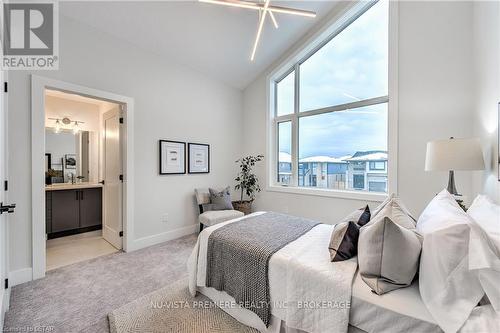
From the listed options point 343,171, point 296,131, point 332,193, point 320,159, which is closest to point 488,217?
point 332,193

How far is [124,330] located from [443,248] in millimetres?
2108

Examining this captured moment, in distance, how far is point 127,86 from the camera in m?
3.04

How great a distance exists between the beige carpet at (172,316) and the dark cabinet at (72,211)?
285 cm

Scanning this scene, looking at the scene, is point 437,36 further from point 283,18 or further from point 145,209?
point 145,209

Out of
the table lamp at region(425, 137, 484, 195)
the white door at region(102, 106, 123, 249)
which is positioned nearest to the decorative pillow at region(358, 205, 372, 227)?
the table lamp at region(425, 137, 484, 195)

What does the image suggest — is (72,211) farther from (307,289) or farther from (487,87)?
(487,87)

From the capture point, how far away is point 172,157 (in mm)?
3539

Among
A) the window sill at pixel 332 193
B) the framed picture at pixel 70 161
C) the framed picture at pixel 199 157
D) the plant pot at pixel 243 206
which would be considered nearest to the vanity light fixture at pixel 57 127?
the framed picture at pixel 70 161

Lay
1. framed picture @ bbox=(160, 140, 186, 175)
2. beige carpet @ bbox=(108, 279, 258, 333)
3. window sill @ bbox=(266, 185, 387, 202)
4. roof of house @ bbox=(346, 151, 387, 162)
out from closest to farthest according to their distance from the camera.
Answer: beige carpet @ bbox=(108, 279, 258, 333), window sill @ bbox=(266, 185, 387, 202), roof of house @ bbox=(346, 151, 387, 162), framed picture @ bbox=(160, 140, 186, 175)

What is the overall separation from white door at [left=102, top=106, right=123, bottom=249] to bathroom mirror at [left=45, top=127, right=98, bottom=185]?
1251 mm

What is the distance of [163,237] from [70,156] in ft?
8.84

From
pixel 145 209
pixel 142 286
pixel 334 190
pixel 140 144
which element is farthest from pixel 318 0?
pixel 142 286

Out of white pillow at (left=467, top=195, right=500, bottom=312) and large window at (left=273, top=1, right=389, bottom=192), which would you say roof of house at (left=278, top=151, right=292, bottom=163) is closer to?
large window at (left=273, top=1, right=389, bottom=192)

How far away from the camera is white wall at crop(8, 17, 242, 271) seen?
7.48 feet
